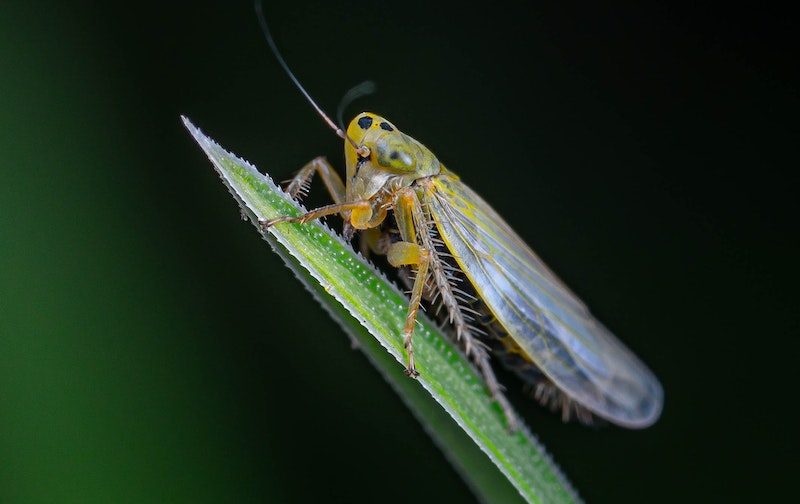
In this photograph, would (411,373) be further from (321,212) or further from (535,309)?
(535,309)

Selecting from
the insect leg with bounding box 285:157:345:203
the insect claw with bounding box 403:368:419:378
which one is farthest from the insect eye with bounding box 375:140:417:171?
the insect claw with bounding box 403:368:419:378

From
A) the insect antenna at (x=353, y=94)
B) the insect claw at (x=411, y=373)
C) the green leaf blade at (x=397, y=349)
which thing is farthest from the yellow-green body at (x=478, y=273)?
the insect claw at (x=411, y=373)

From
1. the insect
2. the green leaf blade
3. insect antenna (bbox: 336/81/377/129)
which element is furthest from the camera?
insect antenna (bbox: 336/81/377/129)

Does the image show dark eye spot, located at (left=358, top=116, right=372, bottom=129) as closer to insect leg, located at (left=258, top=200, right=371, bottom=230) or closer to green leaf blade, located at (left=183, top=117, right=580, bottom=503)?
insect leg, located at (left=258, top=200, right=371, bottom=230)

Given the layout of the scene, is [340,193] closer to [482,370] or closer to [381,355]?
[482,370]

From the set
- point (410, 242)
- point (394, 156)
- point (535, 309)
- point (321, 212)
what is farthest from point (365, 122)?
point (535, 309)

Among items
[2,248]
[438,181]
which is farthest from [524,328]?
[2,248]

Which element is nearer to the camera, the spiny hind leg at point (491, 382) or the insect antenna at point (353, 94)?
the spiny hind leg at point (491, 382)

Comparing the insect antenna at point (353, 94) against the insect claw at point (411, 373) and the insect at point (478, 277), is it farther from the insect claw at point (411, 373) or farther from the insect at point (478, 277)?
the insect claw at point (411, 373)
